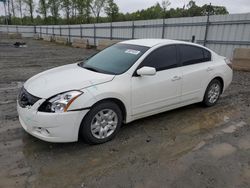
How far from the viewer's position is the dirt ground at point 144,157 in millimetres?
2580

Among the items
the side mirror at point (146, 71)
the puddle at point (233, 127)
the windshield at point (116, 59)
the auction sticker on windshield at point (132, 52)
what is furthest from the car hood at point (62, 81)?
the puddle at point (233, 127)

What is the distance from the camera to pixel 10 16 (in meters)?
59.9

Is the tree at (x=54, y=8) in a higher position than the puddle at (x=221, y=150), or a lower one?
higher

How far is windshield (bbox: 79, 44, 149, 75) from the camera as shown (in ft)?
12.0

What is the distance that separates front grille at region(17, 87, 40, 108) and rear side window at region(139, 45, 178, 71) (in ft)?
5.76

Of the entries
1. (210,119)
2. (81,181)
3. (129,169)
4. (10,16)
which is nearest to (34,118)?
(81,181)

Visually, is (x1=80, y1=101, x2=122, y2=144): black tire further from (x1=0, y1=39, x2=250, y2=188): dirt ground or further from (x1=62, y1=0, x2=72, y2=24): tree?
(x1=62, y1=0, x2=72, y2=24): tree

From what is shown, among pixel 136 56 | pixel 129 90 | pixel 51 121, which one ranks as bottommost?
pixel 51 121

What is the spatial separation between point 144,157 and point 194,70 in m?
2.23

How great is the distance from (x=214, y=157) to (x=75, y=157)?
1.99 m

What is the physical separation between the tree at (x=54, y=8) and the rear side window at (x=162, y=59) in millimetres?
55902

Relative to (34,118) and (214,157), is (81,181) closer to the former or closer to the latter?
(34,118)

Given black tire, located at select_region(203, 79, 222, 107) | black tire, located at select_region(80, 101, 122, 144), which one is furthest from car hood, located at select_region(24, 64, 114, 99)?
black tire, located at select_region(203, 79, 222, 107)

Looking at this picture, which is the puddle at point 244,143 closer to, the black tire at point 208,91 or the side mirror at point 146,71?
the black tire at point 208,91
